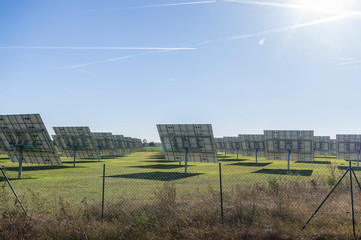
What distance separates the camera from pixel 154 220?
8.83m

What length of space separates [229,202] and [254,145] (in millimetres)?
39066

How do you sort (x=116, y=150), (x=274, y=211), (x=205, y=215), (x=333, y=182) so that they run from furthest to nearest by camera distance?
(x=116, y=150), (x=333, y=182), (x=274, y=211), (x=205, y=215)

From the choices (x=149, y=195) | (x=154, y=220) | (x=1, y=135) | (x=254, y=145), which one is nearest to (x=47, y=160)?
(x=1, y=135)

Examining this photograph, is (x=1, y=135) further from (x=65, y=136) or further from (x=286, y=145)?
(x=286, y=145)

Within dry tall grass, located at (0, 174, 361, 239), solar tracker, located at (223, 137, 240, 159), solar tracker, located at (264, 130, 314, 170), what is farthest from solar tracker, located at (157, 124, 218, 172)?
solar tracker, located at (223, 137, 240, 159)

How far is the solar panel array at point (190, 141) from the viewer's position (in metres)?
26.4

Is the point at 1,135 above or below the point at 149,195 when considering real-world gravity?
above

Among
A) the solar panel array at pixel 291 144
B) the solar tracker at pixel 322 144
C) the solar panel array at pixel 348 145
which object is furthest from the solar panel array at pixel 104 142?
the solar tracker at pixel 322 144

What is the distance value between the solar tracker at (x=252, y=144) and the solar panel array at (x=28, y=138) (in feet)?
104

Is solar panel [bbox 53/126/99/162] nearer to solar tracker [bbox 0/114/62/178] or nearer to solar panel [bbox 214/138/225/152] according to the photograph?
solar tracker [bbox 0/114/62/178]

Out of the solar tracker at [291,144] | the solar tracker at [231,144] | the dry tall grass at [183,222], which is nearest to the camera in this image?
the dry tall grass at [183,222]

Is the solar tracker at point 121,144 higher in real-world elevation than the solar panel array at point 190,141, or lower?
lower

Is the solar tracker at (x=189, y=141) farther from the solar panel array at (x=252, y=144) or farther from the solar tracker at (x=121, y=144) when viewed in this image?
the solar tracker at (x=121, y=144)

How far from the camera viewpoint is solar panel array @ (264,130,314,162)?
103 ft
